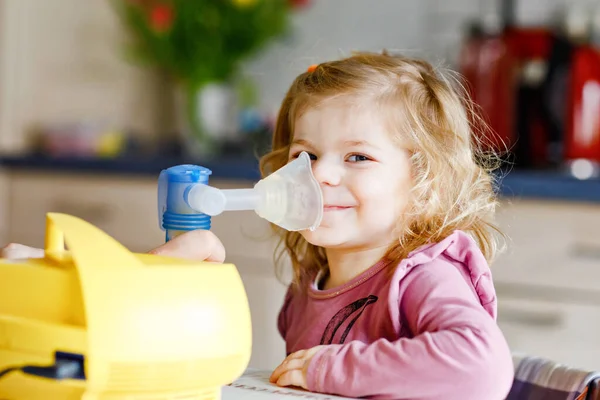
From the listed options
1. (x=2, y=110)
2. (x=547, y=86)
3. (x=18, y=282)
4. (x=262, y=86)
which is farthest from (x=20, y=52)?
(x=18, y=282)

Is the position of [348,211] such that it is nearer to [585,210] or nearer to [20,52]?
[585,210]

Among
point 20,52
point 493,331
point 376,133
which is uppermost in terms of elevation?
point 20,52

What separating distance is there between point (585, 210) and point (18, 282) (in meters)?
1.38

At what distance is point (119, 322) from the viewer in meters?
0.54

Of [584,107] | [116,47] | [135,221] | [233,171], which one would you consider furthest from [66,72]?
[584,107]

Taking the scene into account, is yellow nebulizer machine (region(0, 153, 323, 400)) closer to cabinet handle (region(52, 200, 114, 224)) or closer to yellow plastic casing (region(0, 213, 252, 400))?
yellow plastic casing (region(0, 213, 252, 400))

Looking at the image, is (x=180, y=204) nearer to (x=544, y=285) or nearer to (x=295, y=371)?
(x=295, y=371)

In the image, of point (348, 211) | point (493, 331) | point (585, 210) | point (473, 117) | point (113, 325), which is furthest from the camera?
point (585, 210)

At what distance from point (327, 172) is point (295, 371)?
21cm

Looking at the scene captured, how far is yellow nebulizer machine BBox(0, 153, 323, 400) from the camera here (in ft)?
1.77

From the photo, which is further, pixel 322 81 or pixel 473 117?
pixel 473 117

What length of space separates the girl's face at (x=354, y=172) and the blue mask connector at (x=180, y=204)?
202 millimetres

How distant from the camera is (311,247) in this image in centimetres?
105

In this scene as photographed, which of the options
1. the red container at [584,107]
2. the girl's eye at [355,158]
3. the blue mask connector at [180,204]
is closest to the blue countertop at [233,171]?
the red container at [584,107]
